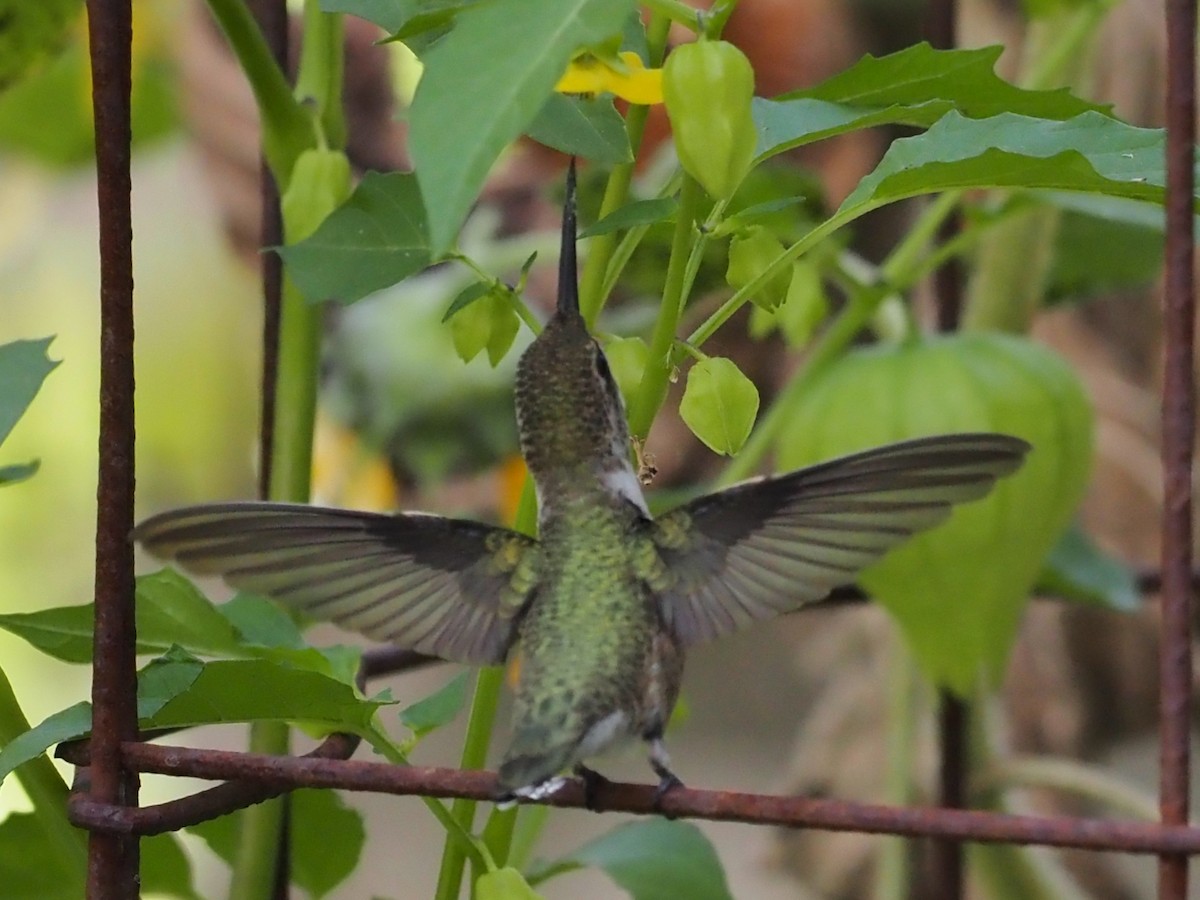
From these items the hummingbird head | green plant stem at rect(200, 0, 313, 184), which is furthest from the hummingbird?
green plant stem at rect(200, 0, 313, 184)

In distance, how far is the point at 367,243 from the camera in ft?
1.01

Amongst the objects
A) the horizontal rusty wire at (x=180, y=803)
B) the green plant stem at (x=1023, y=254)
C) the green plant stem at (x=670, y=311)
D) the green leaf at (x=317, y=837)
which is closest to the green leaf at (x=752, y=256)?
the green plant stem at (x=670, y=311)

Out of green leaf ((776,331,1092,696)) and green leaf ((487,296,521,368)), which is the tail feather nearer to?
green leaf ((487,296,521,368))

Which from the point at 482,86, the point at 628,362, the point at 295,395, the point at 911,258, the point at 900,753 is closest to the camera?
the point at 482,86

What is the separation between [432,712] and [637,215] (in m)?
0.15

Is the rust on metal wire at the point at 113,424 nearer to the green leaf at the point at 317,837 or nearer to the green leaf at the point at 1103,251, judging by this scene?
the green leaf at the point at 317,837

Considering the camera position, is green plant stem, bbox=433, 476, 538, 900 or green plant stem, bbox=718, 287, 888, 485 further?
green plant stem, bbox=718, 287, 888, 485

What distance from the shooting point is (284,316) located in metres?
0.40

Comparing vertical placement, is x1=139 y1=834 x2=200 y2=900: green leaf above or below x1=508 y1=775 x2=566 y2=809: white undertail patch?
below

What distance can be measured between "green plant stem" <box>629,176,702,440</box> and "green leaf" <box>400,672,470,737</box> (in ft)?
0.35

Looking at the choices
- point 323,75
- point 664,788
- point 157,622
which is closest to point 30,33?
point 323,75

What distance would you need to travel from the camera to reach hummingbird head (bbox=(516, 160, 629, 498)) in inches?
12.4

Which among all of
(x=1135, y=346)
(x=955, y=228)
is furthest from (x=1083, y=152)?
(x=1135, y=346)

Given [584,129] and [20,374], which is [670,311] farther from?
[20,374]
